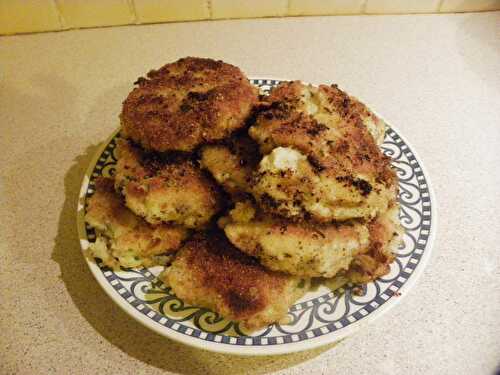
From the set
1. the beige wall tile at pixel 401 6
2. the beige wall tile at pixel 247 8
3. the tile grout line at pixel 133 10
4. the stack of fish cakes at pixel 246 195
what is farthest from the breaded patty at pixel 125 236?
the beige wall tile at pixel 401 6

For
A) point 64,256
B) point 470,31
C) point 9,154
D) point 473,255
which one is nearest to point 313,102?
point 473,255

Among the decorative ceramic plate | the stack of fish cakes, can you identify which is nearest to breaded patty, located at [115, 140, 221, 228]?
the stack of fish cakes

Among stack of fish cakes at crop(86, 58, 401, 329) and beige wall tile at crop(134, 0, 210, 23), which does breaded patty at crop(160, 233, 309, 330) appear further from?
beige wall tile at crop(134, 0, 210, 23)

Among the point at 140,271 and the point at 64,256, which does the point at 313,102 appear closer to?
the point at 140,271

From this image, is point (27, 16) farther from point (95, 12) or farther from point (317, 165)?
point (317, 165)

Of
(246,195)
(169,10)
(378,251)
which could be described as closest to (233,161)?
(246,195)

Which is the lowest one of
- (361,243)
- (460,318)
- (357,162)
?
(460,318)
